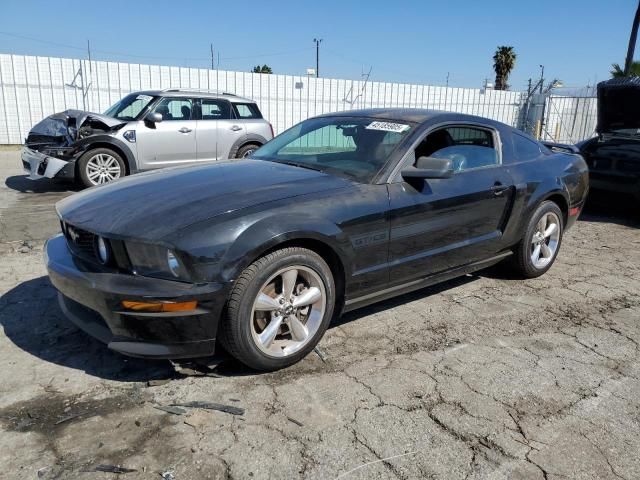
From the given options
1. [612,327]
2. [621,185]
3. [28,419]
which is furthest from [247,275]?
[621,185]

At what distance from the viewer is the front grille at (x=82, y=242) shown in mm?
2846

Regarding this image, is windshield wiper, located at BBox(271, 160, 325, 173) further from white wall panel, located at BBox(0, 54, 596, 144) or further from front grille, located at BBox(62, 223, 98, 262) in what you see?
white wall panel, located at BBox(0, 54, 596, 144)

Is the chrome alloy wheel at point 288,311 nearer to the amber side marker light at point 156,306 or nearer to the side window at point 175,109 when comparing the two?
the amber side marker light at point 156,306

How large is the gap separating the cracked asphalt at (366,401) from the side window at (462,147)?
1.14 metres

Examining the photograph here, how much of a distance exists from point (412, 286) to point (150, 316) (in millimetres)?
1855

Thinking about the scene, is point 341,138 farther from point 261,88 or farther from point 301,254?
point 261,88

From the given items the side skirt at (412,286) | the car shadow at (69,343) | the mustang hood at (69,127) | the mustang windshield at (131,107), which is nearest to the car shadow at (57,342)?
the car shadow at (69,343)

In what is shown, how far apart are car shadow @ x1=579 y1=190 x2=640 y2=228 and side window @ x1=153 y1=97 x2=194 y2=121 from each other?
665cm

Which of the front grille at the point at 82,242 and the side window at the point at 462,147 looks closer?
the front grille at the point at 82,242

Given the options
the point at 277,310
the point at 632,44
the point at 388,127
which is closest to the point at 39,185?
the point at 388,127

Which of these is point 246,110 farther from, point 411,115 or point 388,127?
point 388,127

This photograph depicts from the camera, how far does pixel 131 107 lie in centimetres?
874

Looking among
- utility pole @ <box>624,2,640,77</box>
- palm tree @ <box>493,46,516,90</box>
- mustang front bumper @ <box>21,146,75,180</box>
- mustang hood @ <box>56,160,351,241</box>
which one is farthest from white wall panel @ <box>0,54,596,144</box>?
palm tree @ <box>493,46,516,90</box>

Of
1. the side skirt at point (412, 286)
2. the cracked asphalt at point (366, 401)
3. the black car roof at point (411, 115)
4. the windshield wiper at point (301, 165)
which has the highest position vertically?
the black car roof at point (411, 115)
